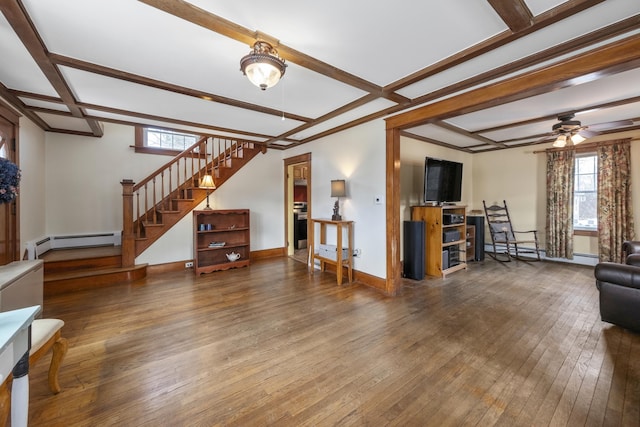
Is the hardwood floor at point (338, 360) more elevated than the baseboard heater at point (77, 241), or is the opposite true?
the baseboard heater at point (77, 241)

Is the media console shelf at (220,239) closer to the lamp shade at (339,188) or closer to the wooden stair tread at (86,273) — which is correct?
the wooden stair tread at (86,273)

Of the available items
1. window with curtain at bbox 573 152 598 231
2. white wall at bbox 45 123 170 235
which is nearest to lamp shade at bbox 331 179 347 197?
white wall at bbox 45 123 170 235

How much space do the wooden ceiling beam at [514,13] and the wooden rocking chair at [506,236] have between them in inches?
186

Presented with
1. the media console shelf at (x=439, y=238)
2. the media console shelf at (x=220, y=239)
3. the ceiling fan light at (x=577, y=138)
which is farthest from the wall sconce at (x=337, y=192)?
the ceiling fan light at (x=577, y=138)

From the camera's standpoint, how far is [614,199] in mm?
4516

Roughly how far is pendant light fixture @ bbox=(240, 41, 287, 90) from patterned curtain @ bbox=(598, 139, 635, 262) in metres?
6.02

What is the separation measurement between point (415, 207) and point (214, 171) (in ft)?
12.9

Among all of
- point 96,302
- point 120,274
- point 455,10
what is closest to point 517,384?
point 455,10

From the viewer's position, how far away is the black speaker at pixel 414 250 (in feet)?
→ 13.6

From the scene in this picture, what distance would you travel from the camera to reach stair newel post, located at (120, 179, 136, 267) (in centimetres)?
411

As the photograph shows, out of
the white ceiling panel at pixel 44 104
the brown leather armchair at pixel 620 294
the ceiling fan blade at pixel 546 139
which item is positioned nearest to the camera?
the brown leather armchair at pixel 620 294

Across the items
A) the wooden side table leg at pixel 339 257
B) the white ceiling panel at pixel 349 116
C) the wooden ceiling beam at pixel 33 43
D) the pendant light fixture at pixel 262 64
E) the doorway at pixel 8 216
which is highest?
the white ceiling panel at pixel 349 116

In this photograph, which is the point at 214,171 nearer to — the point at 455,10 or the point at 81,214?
the point at 81,214

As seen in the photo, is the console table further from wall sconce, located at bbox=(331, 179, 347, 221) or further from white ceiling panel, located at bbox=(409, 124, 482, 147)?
white ceiling panel, located at bbox=(409, 124, 482, 147)
